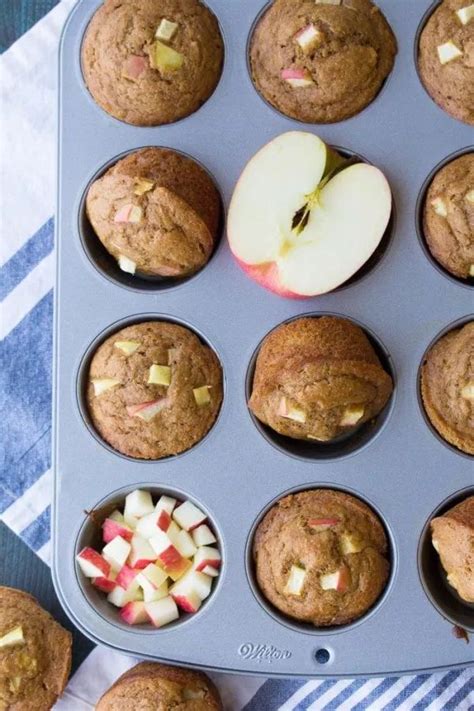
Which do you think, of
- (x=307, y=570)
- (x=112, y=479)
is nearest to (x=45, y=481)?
(x=112, y=479)

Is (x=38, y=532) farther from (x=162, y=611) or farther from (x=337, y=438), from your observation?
(x=337, y=438)

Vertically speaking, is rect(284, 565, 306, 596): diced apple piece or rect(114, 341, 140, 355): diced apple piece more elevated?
rect(114, 341, 140, 355): diced apple piece

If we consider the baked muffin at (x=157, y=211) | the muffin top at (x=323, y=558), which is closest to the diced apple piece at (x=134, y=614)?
the muffin top at (x=323, y=558)

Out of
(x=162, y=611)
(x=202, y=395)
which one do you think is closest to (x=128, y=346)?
(x=202, y=395)

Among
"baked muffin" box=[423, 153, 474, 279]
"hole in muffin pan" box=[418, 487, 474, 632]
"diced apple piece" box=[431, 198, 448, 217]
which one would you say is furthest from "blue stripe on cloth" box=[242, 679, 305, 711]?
"diced apple piece" box=[431, 198, 448, 217]

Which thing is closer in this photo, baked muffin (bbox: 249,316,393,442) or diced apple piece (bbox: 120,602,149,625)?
baked muffin (bbox: 249,316,393,442)

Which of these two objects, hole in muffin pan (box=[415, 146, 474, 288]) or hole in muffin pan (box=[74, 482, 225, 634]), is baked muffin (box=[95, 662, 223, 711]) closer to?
hole in muffin pan (box=[74, 482, 225, 634])
